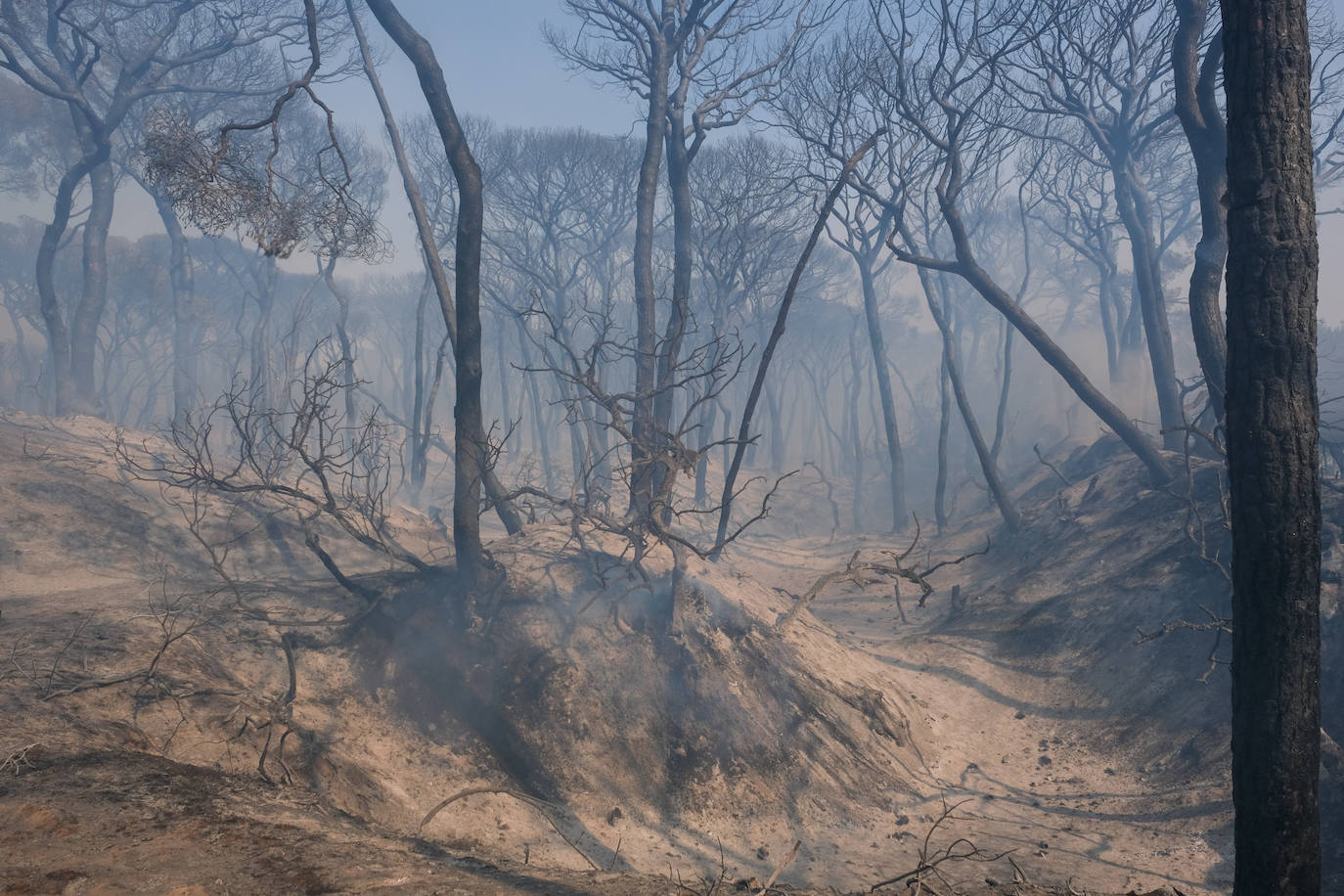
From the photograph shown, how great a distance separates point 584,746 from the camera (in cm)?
675

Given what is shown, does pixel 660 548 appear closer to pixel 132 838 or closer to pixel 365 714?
pixel 365 714

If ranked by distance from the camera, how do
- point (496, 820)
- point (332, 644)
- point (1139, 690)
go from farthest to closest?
point (1139, 690)
point (332, 644)
point (496, 820)

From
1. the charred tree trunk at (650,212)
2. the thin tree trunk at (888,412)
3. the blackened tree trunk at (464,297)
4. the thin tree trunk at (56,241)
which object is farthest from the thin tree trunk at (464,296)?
the thin tree trunk at (888,412)

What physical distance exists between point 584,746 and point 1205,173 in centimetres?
1007

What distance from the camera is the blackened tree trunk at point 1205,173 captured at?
344 inches

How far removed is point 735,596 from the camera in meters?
8.55

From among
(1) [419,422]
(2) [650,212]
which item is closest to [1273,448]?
(2) [650,212]

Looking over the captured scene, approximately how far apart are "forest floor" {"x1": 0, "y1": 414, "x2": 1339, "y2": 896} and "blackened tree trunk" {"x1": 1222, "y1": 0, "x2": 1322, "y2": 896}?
124cm

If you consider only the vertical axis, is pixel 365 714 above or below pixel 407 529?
below

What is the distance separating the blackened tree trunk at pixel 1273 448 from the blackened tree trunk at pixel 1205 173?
5.65 m

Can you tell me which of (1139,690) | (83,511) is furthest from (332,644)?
(1139,690)

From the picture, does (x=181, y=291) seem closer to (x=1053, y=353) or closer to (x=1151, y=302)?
(x=1053, y=353)

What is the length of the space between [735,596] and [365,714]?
4048 millimetres

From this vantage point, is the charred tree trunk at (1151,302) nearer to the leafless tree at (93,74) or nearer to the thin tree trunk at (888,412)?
the thin tree trunk at (888,412)
